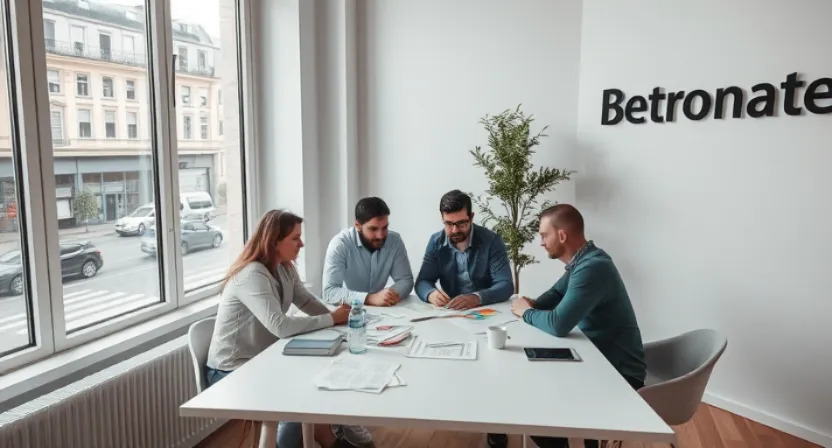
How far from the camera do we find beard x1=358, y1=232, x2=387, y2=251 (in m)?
3.26

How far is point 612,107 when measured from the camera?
12.7 ft

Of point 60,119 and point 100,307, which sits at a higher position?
point 60,119

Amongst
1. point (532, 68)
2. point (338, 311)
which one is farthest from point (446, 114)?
point (338, 311)

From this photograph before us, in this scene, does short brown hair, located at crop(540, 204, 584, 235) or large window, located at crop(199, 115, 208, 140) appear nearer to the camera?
short brown hair, located at crop(540, 204, 584, 235)

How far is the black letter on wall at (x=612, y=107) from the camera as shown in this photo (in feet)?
12.5

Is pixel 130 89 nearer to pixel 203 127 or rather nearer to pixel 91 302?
pixel 203 127

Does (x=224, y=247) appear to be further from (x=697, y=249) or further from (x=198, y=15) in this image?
(x=697, y=249)

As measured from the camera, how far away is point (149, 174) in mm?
3312

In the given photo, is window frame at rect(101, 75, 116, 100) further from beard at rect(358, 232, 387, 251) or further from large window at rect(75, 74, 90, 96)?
beard at rect(358, 232, 387, 251)

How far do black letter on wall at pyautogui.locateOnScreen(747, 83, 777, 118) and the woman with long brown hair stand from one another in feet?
8.64

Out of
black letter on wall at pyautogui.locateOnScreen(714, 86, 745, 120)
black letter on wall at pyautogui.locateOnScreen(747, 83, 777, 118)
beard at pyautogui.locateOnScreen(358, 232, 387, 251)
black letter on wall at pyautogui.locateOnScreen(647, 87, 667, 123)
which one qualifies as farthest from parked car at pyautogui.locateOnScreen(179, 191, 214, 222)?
black letter on wall at pyautogui.locateOnScreen(747, 83, 777, 118)

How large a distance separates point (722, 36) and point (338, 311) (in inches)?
111

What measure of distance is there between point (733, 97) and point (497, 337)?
2.27m

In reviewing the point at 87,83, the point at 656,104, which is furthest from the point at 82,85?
the point at 656,104
